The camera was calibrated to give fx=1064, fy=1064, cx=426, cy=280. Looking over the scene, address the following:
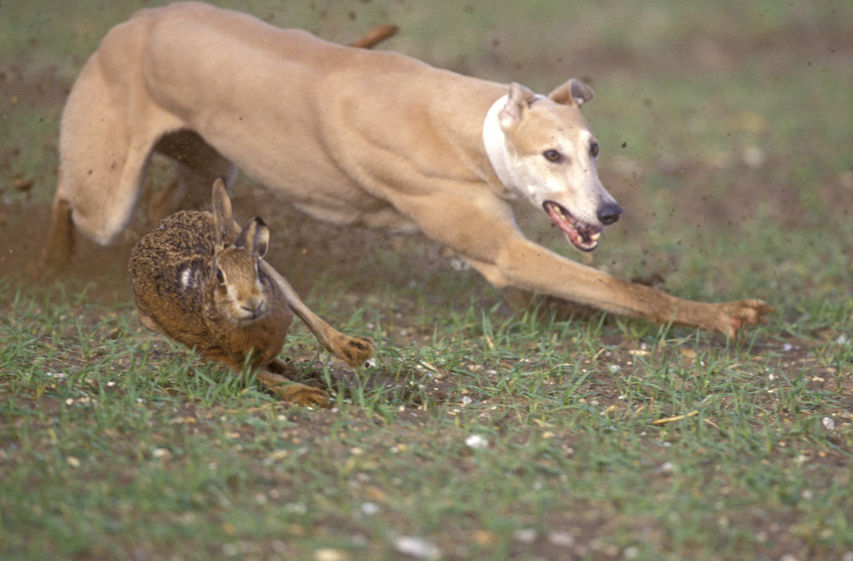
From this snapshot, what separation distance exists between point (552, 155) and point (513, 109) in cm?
26

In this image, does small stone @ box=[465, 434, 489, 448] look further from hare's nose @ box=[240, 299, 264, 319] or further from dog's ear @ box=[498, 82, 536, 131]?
dog's ear @ box=[498, 82, 536, 131]

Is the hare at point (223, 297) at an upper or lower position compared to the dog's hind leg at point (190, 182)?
upper

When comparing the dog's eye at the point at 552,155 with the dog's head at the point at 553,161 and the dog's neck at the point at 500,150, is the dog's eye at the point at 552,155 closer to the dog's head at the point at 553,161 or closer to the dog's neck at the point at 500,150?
the dog's head at the point at 553,161

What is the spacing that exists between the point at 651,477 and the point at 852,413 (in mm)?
1133

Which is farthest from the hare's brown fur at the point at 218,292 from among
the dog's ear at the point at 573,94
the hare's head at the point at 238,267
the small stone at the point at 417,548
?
the dog's ear at the point at 573,94

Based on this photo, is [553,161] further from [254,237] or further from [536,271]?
[254,237]

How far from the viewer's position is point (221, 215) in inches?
136

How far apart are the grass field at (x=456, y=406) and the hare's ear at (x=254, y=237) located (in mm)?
575

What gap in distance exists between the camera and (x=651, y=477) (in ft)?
10.7

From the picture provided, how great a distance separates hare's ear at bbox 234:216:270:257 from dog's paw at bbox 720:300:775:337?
215 centimetres

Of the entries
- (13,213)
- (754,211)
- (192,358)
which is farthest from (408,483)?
(754,211)

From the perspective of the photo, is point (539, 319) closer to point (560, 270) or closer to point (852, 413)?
point (560, 270)

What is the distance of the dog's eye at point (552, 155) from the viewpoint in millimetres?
4459

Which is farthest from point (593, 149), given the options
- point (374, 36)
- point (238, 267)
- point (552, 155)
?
point (238, 267)
